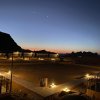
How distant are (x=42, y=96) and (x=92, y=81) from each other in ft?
14.5

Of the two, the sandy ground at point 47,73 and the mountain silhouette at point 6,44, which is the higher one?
the mountain silhouette at point 6,44

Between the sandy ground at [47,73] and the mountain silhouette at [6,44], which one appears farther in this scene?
the sandy ground at [47,73]

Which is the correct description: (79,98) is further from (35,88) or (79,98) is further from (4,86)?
(4,86)

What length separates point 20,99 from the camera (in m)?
8.81

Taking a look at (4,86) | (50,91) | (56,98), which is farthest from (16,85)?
(56,98)

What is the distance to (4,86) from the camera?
38.5 feet

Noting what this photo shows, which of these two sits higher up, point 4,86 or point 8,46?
point 8,46

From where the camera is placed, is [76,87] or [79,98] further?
[76,87]

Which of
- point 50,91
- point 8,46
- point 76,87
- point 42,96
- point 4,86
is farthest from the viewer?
point 76,87

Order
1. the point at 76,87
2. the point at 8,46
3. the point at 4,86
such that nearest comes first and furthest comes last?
the point at 8,46 < the point at 4,86 < the point at 76,87

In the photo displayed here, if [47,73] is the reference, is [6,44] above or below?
above

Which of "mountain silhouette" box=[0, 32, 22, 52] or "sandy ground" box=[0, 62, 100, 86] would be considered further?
"sandy ground" box=[0, 62, 100, 86]

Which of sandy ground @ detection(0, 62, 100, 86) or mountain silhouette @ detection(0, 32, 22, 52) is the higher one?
mountain silhouette @ detection(0, 32, 22, 52)

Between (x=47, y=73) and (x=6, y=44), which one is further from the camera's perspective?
(x=47, y=73)
